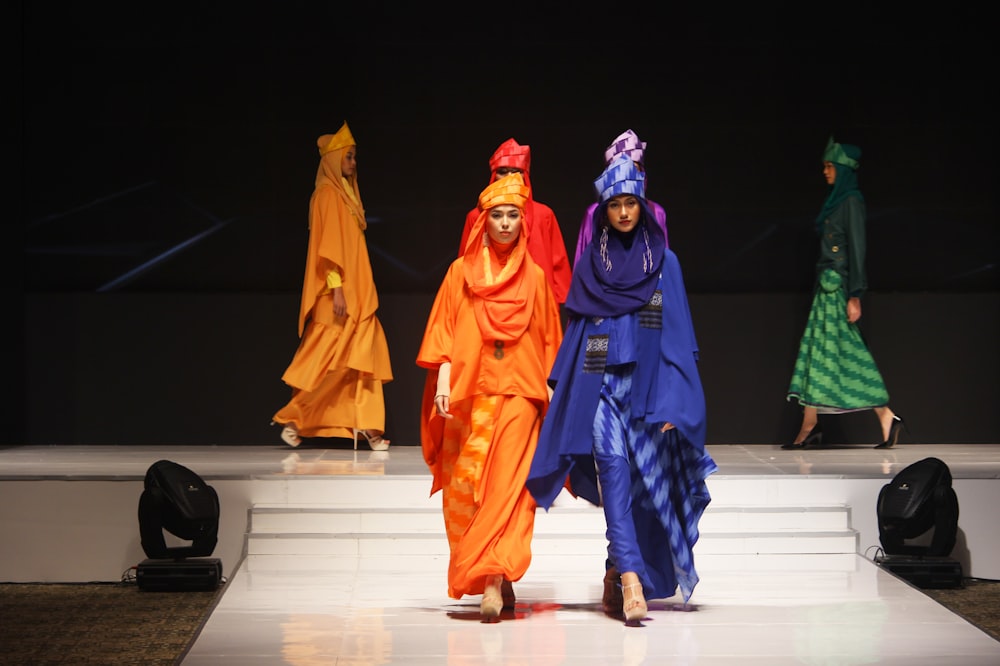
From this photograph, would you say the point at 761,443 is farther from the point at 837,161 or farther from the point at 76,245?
the point at 76,245

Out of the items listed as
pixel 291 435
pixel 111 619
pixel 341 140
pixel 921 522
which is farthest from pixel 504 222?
pixel 291 435

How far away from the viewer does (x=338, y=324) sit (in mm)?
7172

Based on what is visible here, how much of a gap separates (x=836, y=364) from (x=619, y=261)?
9.97ft

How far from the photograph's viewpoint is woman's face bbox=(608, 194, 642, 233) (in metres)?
4.43

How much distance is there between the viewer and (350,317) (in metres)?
7.14

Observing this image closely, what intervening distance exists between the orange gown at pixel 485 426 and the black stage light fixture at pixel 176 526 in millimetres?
1129

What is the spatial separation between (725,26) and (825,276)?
1.63 m

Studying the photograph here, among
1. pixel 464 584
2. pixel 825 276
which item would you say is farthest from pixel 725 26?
pixel 464 584

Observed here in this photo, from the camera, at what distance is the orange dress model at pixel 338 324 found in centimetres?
711

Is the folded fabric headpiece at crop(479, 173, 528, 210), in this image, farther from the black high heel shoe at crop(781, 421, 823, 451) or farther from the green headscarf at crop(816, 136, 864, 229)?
the black high heel shoe at crop(781, 421, 823, 451)

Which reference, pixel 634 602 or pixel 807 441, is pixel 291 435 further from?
pixel 634 602

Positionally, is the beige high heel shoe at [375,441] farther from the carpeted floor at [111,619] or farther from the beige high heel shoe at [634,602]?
the beige high heel shoe at [634,602]

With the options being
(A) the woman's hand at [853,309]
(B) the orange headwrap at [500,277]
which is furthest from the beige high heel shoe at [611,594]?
(A) the woman's hand at [853,309]

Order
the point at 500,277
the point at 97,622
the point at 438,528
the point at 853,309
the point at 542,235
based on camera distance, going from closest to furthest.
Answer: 1. the point at 500,277
2. the point at 97,622
3. the point at 438,528
4. the point at 542,235
5. the point at 853,309
